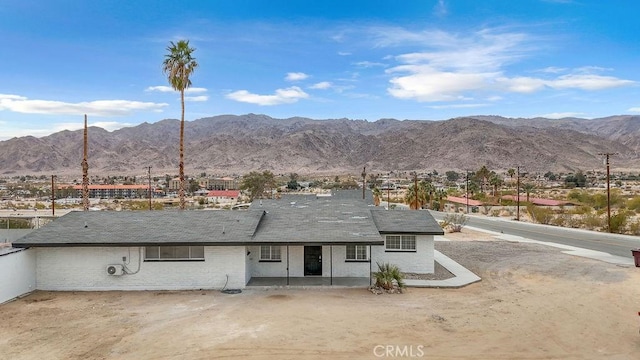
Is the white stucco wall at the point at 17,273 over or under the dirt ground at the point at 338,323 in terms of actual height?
over

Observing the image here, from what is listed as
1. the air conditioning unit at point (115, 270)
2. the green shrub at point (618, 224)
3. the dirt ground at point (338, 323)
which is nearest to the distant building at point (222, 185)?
the green shrub at point (618, 224)

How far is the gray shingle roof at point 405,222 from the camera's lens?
2498 cm

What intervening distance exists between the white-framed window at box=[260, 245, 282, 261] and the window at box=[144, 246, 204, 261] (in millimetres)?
3169

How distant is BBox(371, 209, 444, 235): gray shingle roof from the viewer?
82.0 feet

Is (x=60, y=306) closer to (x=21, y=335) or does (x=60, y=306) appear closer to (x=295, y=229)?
(x=21, y=335)

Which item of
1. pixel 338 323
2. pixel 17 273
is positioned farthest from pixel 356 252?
pixel 17 273

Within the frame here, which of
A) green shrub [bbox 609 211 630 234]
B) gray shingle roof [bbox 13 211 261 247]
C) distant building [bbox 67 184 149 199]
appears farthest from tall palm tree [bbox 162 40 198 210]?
distant building [bbox 67 184 149 199]

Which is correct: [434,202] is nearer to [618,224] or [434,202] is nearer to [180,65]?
[618,224]

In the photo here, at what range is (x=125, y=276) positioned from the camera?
22141 millimetres

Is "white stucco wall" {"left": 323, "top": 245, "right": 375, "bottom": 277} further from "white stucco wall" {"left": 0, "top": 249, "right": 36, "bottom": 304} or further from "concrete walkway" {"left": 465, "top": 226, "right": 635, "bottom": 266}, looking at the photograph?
"concrete walkway" {"left": 465, "top": 226, "right": 635, "bottom": 266}

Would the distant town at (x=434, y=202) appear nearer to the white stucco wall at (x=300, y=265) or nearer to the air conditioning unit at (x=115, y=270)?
the air conditioning unit at (x=115, y=270)

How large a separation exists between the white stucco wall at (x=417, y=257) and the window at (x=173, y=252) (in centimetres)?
906

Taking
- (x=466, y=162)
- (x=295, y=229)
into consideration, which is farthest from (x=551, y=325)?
(x=466, y=162)

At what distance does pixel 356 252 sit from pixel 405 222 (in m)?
3.64
